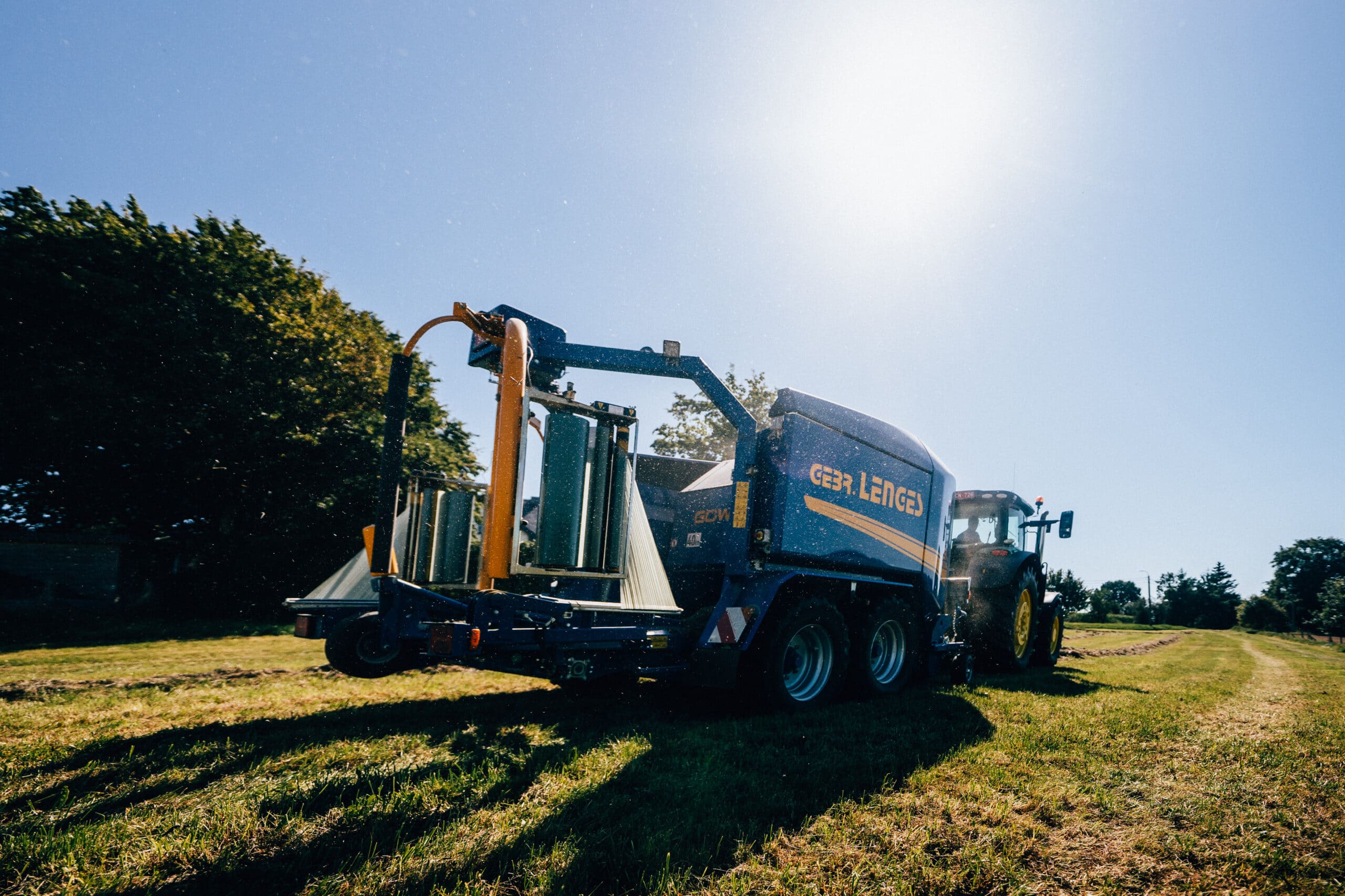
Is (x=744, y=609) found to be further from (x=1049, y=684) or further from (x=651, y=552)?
(x=1049, y=684)

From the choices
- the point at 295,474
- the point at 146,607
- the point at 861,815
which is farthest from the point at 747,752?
the point at 146,607

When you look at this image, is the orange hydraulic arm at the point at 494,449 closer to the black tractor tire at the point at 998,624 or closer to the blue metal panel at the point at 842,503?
the blue metal panel at the point at 842,503

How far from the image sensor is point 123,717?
4.59 metres

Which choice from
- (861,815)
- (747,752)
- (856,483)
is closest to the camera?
(861,815)

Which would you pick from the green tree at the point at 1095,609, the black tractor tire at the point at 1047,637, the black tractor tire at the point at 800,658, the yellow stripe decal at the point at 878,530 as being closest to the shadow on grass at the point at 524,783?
the black tractor tire at the point at 800,658

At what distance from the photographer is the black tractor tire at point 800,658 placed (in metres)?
5.18

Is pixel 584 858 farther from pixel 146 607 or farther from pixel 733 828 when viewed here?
pixel 146 607

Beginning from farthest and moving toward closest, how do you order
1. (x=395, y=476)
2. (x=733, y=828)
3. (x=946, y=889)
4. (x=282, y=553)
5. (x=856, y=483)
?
(x=282, y=553) → (x=856, y=483) → (x=395, y=476) → (x=733, y=828) → (x=946, y=889)

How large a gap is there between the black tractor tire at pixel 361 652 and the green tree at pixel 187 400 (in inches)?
488

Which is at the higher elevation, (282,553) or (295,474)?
(295,474)

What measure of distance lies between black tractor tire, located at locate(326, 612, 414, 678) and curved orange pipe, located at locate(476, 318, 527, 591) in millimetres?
1829

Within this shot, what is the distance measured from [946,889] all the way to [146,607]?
2121 centimetres

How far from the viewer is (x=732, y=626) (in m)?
5.07

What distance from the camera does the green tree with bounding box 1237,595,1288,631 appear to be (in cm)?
5662
